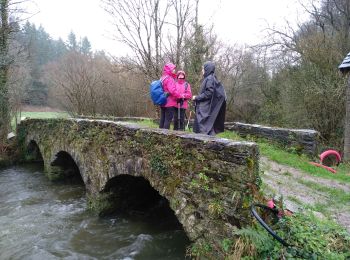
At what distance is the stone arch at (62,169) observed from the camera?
34.4 feet

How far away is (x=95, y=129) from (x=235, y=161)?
4375 millimetres

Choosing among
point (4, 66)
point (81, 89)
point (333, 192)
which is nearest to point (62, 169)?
point (4, 66)

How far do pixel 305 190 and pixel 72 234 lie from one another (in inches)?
194

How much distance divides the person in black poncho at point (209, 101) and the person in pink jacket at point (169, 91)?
2.44 ft

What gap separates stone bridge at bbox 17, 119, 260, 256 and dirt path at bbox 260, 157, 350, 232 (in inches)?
29.1

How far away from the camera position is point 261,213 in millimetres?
3711

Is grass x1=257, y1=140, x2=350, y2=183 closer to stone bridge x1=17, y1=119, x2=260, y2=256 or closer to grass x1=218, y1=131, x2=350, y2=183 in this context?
grass x1=218, y1=131, x2=350, y2=183

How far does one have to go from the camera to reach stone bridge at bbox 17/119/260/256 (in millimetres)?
3750

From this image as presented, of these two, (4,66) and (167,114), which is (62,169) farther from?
(4,66)

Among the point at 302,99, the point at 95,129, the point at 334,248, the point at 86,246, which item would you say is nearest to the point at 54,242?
the point at 86,246

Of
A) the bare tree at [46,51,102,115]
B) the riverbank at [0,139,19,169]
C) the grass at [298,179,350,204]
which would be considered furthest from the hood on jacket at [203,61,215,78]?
the bare tree at [46,51,102,115]

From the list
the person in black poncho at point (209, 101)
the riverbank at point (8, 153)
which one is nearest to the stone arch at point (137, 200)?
the person in black poncho at point (209, 101)

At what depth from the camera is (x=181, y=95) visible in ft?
21.1

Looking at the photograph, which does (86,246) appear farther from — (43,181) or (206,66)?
(43,181)
